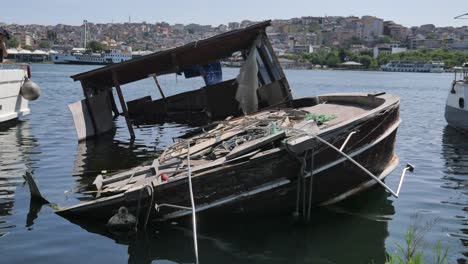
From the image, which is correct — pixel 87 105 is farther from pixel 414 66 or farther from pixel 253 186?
pixel 414 66

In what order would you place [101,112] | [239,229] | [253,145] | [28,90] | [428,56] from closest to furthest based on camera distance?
1. [253,145]
2. [239,229]
3. [101,112]
4. [28,90]
5. [428,56]

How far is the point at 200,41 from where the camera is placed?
17109 millimetres

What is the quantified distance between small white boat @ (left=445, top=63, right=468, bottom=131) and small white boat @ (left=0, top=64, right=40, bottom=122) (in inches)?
708

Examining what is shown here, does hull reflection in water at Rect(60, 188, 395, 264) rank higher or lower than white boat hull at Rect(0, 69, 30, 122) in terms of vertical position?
lower

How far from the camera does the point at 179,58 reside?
1856cm

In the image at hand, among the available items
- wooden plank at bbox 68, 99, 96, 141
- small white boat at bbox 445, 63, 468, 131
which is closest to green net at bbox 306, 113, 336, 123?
wooden plank at bbox 68, 99, 96, 141

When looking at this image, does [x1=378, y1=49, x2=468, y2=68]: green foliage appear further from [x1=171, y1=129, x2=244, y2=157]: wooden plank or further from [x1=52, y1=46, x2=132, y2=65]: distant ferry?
[x1=171, y1=129, x2=244, y2=157]: wooden plank

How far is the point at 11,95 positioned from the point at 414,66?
15665cm

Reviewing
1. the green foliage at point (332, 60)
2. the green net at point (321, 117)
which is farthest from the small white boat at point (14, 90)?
the green foliage at point (332, 60)

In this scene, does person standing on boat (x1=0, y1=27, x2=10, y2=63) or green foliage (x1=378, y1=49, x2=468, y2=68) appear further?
green foliage (x1=378, y1=49, x2=468, y2=68)

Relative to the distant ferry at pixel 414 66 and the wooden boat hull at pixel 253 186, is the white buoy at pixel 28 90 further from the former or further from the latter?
Result: the distant ferry at pixel 414 66

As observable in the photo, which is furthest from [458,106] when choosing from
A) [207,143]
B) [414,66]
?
[414,66]

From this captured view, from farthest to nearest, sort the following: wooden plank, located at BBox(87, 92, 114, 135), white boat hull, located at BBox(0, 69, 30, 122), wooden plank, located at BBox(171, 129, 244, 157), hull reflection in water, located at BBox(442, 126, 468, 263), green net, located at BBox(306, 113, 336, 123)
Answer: white boat hull, located at BBox(0, 69, 30, 122) → wooden plank, located at BBox(87, 92, 114, 135) → green net, located at BBox(306, 113, 336, 123) → hull reflection in water, located at BBox(442, 126, 468, 263) → wooden plank, located at BBox(171, 129, 244, 157)

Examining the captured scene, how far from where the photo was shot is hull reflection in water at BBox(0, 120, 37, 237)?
1060 centimetres
